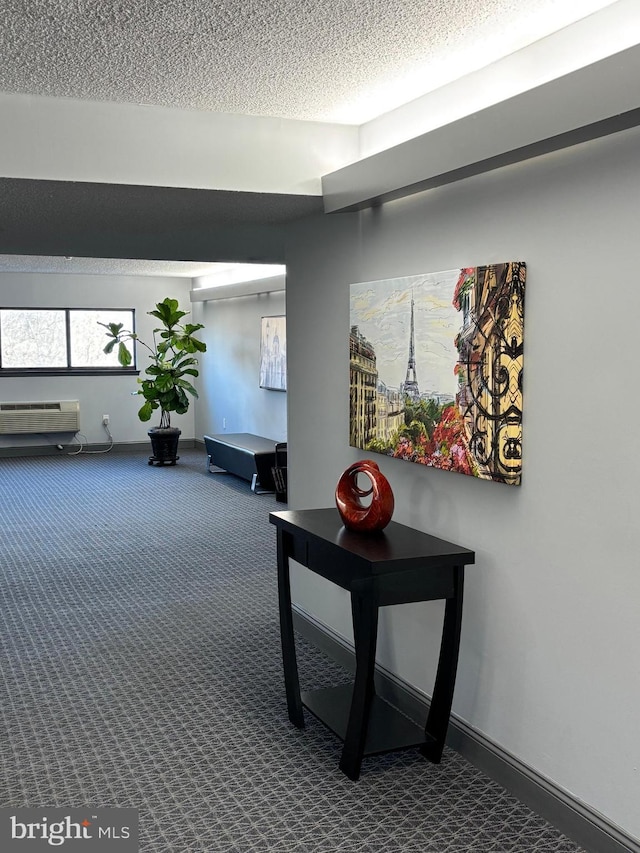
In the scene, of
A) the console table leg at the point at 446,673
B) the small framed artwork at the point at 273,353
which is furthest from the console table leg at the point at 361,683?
the small framed artwork at the point at 273,353

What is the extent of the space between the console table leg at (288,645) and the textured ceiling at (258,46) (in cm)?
164

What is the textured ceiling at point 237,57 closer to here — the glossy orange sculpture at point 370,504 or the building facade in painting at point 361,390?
the building facade in painting at point 361,390

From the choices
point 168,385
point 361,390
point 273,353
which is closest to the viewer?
point 361,390

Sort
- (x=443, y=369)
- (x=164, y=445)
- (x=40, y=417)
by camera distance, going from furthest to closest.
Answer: (x=40, y=417) < (x=164, y=445) < (x=443, y=369)

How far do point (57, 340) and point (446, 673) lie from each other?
9.23 metres

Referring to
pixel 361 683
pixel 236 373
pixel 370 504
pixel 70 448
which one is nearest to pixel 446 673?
pixel 361 683

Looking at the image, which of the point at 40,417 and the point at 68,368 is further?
the point at 68,368

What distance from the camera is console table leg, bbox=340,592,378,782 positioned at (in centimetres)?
264

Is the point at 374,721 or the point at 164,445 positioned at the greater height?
the point at 164,445

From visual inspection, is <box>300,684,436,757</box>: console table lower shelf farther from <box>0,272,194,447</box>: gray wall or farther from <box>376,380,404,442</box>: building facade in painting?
<box>0,272,194,447</box>: gray wall

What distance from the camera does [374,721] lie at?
3.08 meters

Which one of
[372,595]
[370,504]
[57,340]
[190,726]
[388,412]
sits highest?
[57,340]

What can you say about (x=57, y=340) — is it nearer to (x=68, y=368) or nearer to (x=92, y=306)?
(x=68, y=368)

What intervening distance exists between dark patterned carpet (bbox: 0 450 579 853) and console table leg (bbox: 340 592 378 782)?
10 cm
